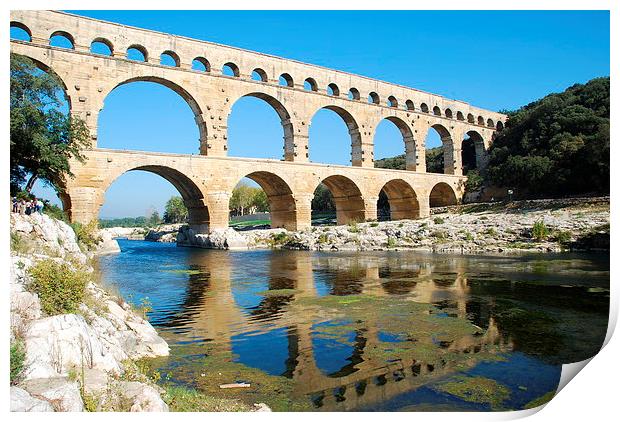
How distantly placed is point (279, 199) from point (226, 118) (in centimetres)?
596

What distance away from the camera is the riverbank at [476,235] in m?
18.0

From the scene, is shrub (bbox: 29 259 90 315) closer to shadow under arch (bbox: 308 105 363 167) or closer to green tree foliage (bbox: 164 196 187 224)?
shadow under arch (bbox: 308 105 363 167)

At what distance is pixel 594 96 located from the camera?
27781mm

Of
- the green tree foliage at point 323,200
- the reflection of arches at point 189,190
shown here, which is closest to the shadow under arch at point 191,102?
the reflection of arches at point 189,190

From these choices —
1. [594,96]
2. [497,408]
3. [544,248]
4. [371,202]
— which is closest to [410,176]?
[371,202]

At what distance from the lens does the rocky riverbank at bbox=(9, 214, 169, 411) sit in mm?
3166

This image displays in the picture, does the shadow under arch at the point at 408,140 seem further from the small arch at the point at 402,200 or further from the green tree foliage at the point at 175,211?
the green tree foliage at the point at 175,211

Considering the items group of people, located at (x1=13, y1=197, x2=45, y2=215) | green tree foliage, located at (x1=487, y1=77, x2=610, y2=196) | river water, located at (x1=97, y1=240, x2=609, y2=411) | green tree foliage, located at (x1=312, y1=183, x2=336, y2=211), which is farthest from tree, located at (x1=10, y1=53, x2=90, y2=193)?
green tree foliage, located at (x1=312, y1=183, x2=336, y2=211)

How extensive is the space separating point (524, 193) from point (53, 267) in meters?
32.6

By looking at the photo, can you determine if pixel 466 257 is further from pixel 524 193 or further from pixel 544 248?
pixel 524 193

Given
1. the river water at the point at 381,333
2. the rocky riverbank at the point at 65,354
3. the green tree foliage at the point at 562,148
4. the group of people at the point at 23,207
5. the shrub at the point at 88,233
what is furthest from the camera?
the green tree foliage at the point at 562,148

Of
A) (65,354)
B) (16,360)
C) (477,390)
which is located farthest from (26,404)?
(477,390)

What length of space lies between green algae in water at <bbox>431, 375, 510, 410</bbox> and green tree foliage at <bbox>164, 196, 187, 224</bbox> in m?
69.1

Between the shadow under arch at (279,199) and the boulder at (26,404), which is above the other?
the shadow under arch at (279,199)
